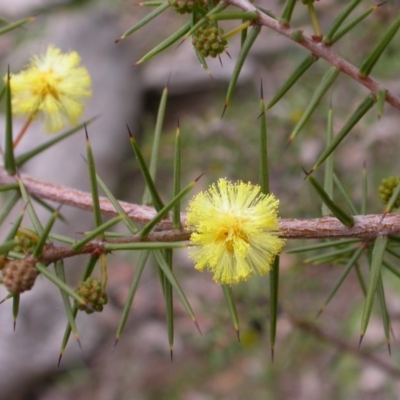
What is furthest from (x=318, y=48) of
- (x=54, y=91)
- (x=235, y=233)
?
(x=54, y=91)

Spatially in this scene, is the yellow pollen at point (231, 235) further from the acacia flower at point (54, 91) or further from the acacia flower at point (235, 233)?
the acacia flower at point (54, 91)

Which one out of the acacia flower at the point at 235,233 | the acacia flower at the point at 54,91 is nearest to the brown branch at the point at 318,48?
the acacia flower at the point at 235,233

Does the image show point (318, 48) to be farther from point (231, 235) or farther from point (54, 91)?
point (54, 91)

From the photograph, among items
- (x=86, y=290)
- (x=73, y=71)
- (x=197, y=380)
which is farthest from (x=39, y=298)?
(x=86, y=290)

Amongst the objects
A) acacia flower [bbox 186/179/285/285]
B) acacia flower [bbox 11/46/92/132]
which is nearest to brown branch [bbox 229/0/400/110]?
acacia flower [bbox 186/179/285/285]

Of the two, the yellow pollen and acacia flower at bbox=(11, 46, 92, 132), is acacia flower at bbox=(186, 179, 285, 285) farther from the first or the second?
acacia flower at bbox=(11, 46, 92, 132)

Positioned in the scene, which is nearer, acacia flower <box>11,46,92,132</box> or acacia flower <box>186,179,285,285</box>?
acacia flower <box>186,179,285,285</box>

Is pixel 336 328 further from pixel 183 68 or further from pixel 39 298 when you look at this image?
pixel 183 68
